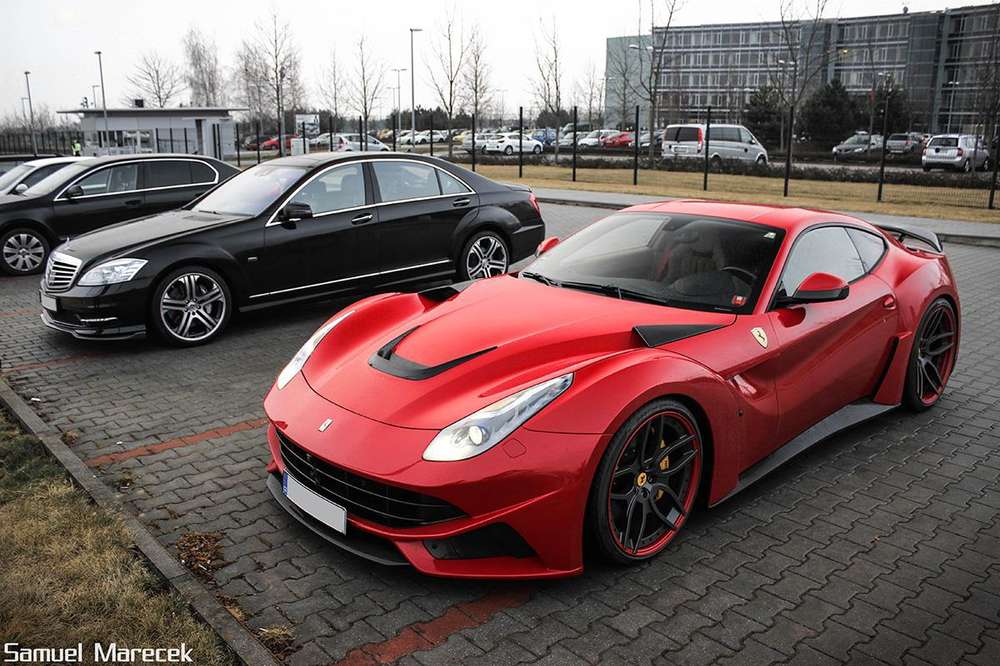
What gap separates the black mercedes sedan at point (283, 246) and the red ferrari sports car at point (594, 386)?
11.0ft

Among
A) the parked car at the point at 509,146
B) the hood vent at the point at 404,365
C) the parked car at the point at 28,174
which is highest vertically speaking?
the parked car at the point at 509,146

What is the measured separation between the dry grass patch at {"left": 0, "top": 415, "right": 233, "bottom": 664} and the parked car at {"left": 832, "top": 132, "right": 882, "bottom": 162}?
1631 inches

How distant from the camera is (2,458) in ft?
15.9

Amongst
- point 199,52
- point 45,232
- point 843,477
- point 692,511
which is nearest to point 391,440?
point 692,511

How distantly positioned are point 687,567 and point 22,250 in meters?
11.1

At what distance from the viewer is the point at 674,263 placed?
183 inches

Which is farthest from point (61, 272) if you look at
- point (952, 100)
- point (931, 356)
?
point (952, 100)

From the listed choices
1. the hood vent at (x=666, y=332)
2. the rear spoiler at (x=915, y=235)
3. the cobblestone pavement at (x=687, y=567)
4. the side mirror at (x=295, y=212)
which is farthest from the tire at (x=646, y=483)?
the side mirror at (x=295, y=212)

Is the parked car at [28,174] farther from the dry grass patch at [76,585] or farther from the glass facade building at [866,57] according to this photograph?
the glass facade building at [866,57]

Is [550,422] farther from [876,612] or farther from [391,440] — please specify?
[876,612]

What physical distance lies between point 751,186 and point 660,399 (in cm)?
2318

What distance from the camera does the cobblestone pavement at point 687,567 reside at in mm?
3150

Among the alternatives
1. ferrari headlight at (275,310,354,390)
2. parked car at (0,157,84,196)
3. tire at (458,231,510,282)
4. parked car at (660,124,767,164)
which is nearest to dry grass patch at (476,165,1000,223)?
parked car at (660,124,767,164)

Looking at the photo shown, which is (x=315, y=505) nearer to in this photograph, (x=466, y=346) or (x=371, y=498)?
(x=371, y=498)
